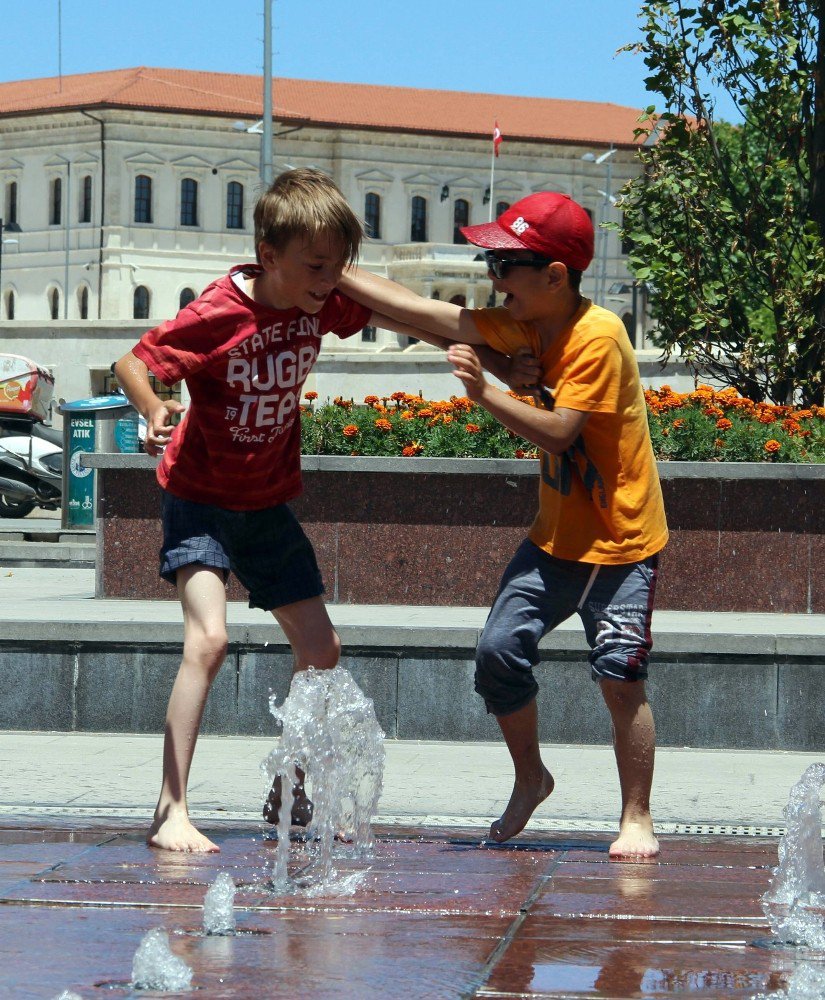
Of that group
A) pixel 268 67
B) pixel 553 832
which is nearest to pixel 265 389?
pixel 553 832

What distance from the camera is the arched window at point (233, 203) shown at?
86875 mm

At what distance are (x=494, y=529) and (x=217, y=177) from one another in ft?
261

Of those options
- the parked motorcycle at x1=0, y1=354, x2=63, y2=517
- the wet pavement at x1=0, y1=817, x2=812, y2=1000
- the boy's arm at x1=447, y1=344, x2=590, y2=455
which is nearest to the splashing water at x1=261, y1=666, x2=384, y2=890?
the wet pavement at x1=0, y1=817, x2=812, y2=1000

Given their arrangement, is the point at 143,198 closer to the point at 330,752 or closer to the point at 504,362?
the point at 504,362

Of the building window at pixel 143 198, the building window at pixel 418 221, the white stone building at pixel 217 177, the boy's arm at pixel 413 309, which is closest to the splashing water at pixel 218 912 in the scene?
the boy's arm at pixel 413 309

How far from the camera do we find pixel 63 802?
5648mm

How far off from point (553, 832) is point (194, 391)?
65.6 inches

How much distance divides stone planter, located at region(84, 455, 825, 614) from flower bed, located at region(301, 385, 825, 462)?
1.68 feet

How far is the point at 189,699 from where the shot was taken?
4.66 metres

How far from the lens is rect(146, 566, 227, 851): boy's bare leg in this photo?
4.58 m

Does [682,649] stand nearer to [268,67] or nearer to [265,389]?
[265,389]

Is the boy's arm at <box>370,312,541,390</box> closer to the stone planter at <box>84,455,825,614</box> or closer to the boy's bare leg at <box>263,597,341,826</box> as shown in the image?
the boy's bare leg at <box>263,597,341,826</box>

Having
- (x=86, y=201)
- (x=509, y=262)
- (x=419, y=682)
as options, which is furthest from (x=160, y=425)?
(x=86, y=201)

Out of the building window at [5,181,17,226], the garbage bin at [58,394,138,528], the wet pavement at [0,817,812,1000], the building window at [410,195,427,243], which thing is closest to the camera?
the wet pavement at [0,817,812,1000]
